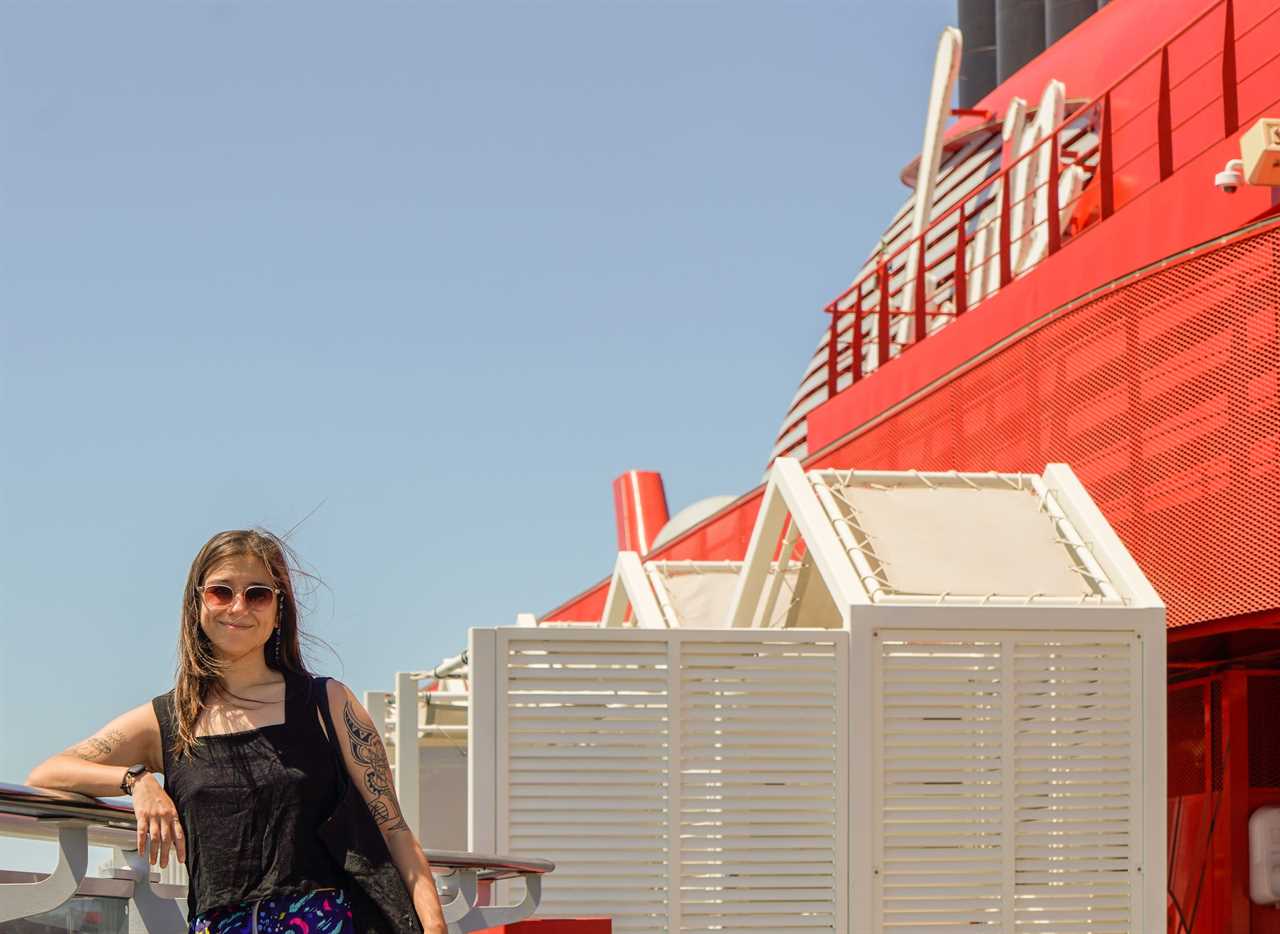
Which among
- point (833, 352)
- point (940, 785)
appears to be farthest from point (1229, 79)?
point (833, 352)

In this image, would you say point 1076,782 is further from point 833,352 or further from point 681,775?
point 833,352

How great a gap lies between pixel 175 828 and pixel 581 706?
4709 mm

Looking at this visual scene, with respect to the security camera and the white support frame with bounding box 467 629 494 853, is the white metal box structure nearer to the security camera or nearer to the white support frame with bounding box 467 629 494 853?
the white support frame with bounding box 467 629 494 853

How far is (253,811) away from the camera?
11.9ft

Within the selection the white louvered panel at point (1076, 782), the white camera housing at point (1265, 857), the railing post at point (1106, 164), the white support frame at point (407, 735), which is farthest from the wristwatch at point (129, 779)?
the white support frame at point (407, 735)

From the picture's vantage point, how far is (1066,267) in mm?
11484

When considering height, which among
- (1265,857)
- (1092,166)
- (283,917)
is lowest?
(1265,857)

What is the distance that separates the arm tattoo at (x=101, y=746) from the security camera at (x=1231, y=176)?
6758 mm

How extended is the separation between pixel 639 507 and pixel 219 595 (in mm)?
25973

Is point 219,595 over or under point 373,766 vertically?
over

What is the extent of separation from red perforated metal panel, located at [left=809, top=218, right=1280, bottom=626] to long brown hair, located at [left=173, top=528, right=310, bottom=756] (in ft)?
19.0

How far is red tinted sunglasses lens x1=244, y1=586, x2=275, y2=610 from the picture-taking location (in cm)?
373

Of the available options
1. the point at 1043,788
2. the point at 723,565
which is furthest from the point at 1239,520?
the point at 723,565

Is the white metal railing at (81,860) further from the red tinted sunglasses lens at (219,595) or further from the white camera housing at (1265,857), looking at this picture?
the white camera housing at (1265,857)
